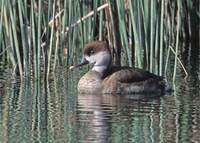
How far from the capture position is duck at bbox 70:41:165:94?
33.0ft

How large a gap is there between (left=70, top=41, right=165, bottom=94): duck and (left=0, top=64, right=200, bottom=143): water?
212mm

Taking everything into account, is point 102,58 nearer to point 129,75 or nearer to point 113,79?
point 113,79

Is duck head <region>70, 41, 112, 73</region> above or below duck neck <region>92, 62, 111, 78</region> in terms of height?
above

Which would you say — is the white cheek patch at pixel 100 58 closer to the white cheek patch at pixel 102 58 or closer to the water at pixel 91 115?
the white cheek patch at pixel 102 58

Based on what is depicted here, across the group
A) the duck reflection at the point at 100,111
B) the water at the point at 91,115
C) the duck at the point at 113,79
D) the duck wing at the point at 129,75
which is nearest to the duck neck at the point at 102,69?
the duck at the point at 113,79

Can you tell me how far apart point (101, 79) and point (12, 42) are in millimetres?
1137

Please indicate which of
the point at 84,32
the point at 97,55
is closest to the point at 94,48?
the point at 97,55

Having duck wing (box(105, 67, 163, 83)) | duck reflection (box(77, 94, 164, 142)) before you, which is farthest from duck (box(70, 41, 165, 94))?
duck reflection (box(77, 94, 164, 142))

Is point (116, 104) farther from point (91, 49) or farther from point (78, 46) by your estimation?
point (78, 46)

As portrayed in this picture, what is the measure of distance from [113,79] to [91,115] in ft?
7.26

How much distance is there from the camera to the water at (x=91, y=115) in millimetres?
7031

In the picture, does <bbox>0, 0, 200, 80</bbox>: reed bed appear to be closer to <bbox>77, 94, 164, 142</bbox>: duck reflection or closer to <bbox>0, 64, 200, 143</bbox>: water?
<bbox>0, 64, 200, 143</bbox>: water

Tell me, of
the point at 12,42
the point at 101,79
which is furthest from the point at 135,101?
the point at 12,42

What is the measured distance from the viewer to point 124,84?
10.2 meters
